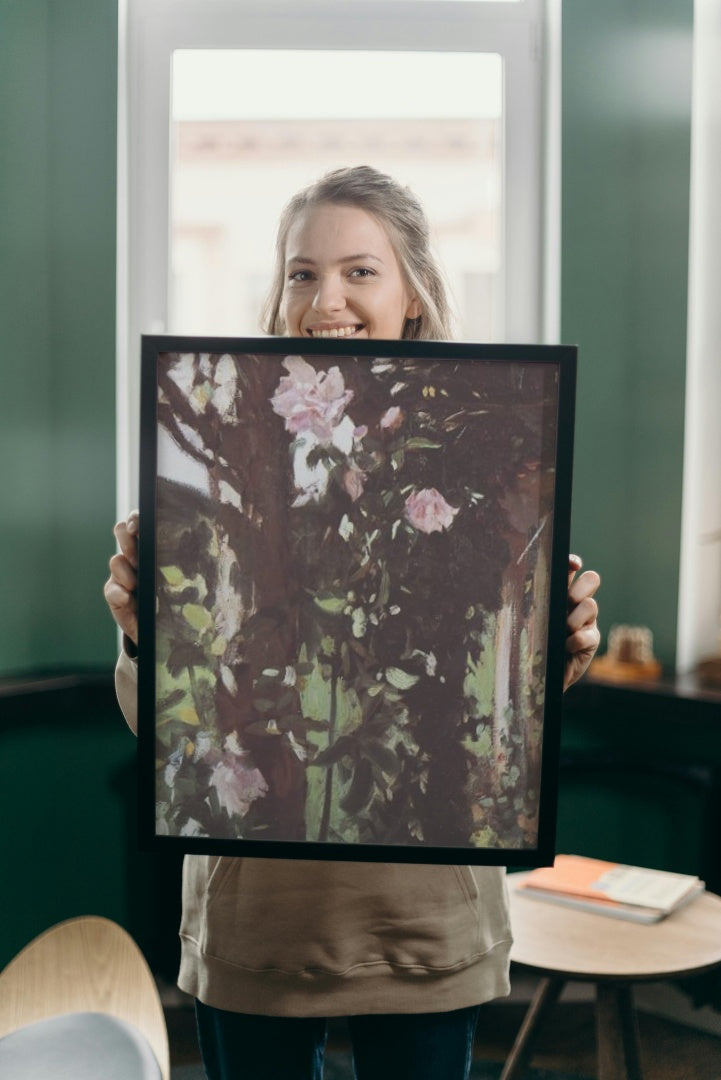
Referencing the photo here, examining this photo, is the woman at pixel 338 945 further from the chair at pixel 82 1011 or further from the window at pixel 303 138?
the window at pixel 303 138

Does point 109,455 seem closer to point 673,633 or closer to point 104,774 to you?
point 104,774

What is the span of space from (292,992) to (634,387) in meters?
1.95

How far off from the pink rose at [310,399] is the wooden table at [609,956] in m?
1.09

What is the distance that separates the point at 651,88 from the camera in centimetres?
254

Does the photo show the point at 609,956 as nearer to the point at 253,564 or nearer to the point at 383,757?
the point at 383,757

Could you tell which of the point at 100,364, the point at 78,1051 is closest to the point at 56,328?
the point at 100,364

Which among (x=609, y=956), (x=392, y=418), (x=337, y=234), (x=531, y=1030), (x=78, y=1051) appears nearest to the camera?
(x=78, y=1051)

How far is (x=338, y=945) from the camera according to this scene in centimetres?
104

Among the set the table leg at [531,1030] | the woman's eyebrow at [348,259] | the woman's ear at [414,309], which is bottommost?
the table leg at [531,1030]

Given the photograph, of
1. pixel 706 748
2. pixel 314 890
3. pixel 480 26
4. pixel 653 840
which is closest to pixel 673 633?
pixel 706 748

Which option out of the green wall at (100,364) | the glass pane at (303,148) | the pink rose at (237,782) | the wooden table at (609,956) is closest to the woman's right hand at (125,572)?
the pink rose at (237,782)

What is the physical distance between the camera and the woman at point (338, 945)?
104 cm

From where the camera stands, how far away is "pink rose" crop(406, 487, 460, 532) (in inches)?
36.9

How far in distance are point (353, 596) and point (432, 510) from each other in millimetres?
105
